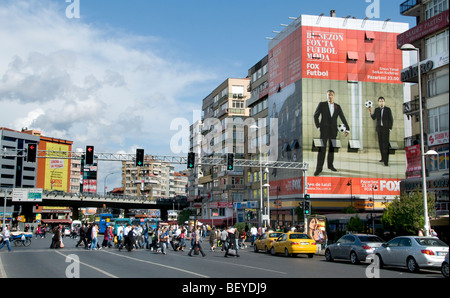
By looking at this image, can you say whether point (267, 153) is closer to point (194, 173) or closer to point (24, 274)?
point (194, 173)

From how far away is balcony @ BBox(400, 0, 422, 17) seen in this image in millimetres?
41081

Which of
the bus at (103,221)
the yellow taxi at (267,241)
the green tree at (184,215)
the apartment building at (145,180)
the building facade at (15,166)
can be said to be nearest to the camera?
the yellow taxi at (267,241)

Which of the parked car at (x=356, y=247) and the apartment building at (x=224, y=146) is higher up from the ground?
the apartment building at (x=224, y=146)

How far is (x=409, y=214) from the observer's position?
30.0 metres

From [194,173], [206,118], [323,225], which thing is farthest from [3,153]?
[194,173]

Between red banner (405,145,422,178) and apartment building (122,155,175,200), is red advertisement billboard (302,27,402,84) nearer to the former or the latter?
red banner (405,145,422,178)

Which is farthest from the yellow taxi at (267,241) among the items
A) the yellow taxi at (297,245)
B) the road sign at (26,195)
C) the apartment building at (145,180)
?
the apartment building at (145,180)

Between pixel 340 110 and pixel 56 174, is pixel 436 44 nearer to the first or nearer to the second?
pixel 340 110

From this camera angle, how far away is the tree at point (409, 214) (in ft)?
97.4

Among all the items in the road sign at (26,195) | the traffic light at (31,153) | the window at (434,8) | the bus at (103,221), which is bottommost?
the bus at (103,221)

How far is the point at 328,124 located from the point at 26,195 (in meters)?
57.4

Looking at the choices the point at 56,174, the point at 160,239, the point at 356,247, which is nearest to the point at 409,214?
the point at 356,247

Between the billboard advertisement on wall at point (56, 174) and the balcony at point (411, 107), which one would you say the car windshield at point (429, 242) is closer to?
the balcony at point (411, 107)

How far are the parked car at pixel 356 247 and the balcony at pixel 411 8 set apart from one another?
80.8 ft
